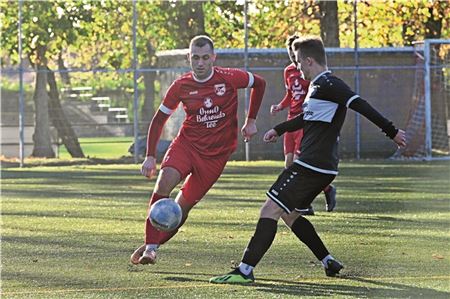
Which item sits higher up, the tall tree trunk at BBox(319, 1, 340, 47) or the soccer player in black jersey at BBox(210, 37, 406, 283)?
the tall tree trunk at BBox(319, 1, 340, 47)

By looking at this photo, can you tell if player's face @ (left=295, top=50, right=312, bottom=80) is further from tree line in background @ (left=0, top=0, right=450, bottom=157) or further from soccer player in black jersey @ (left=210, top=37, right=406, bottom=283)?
A: tree line in background @ (left=0, top=0, right=450, bottom=157)

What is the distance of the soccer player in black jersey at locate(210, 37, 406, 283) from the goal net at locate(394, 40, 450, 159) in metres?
17.0

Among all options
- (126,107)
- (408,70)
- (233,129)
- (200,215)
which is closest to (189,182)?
(233,129)

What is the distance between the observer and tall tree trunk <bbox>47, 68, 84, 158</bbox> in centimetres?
3144

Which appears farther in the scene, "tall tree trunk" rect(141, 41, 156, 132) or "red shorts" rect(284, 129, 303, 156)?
"tall tree trunk" rect(141, 41, 156, 132)

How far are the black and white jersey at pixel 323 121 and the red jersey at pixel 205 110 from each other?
4.07 feet

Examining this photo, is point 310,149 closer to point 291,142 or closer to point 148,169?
point 148,169

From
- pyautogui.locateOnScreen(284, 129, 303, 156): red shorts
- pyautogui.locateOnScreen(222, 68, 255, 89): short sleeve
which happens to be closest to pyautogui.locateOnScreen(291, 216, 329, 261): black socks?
pyautogui.locateOnScreen(222, 68, 255, 89): short sleeve

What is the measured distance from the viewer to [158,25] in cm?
3200

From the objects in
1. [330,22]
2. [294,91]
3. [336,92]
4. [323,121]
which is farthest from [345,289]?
[330,22]

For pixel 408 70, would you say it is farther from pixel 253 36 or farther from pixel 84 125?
pixel 84 125

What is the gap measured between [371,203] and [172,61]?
14358 millimetres

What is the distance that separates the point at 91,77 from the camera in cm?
4206

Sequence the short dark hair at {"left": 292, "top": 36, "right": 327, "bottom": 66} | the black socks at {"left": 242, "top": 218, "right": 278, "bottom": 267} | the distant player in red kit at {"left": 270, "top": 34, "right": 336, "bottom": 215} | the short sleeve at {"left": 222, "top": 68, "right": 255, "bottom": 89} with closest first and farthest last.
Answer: the black socks at {"left": 242, "top": 218, "right": 278, "bottom": 267}
the short dark hair at {"left": 292, "top": 36, "right": 327, "bottom": 66}
the short sleeve at {"left": 222, "top": 68, "right": 255, "bottom": 89}
the distant player in red kit at {"left": 270, "top": 34, "right": 336, "bottom": 215}
